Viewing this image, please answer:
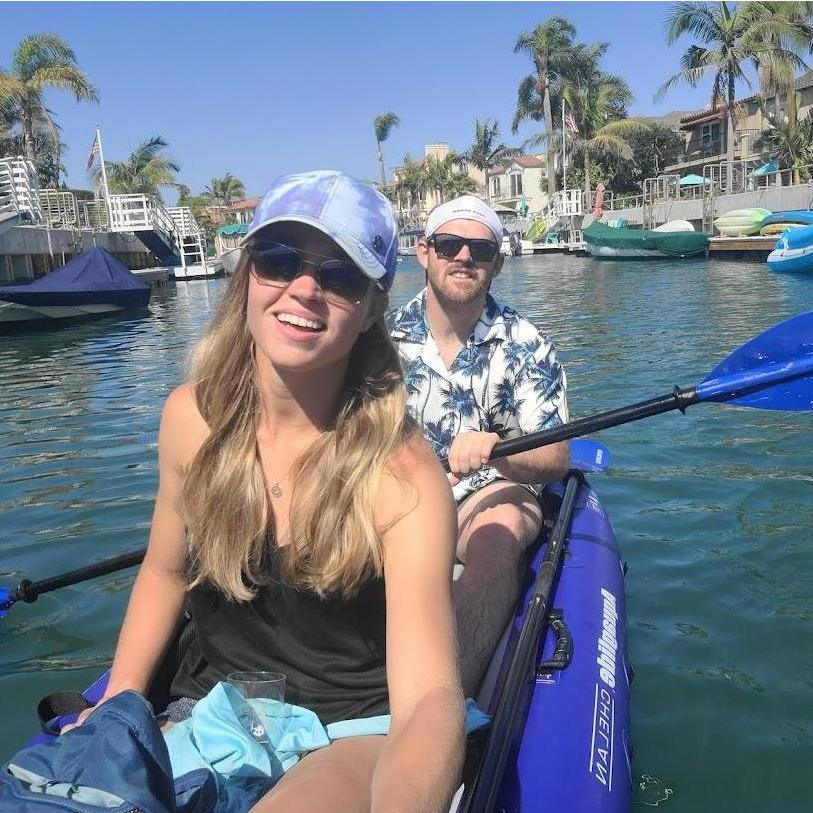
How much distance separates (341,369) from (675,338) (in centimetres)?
1142

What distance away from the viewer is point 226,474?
1.97 metres

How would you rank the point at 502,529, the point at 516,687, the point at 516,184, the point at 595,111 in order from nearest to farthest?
the point at 516,687 < the point at 502,529 < the point at 595,111 < the point at 516,184

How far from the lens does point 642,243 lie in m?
33.1

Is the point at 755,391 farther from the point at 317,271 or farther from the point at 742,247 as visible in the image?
the point at 742,247

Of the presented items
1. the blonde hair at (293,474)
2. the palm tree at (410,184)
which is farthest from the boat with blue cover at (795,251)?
the palm tree at (410,184)

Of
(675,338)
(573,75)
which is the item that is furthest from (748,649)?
(573,75)

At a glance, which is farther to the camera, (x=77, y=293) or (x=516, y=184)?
(x=516, y=184)

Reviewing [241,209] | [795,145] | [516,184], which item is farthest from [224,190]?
[795,145]

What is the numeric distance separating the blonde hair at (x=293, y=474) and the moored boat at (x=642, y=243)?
101 feet

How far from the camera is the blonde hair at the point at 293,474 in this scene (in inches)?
72.2

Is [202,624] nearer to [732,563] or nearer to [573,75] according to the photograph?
[732,563]

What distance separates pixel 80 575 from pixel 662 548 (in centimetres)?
318

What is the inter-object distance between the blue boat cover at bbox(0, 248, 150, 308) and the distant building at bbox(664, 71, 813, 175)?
97.0 feet

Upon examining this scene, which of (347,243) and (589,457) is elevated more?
(347,243)
